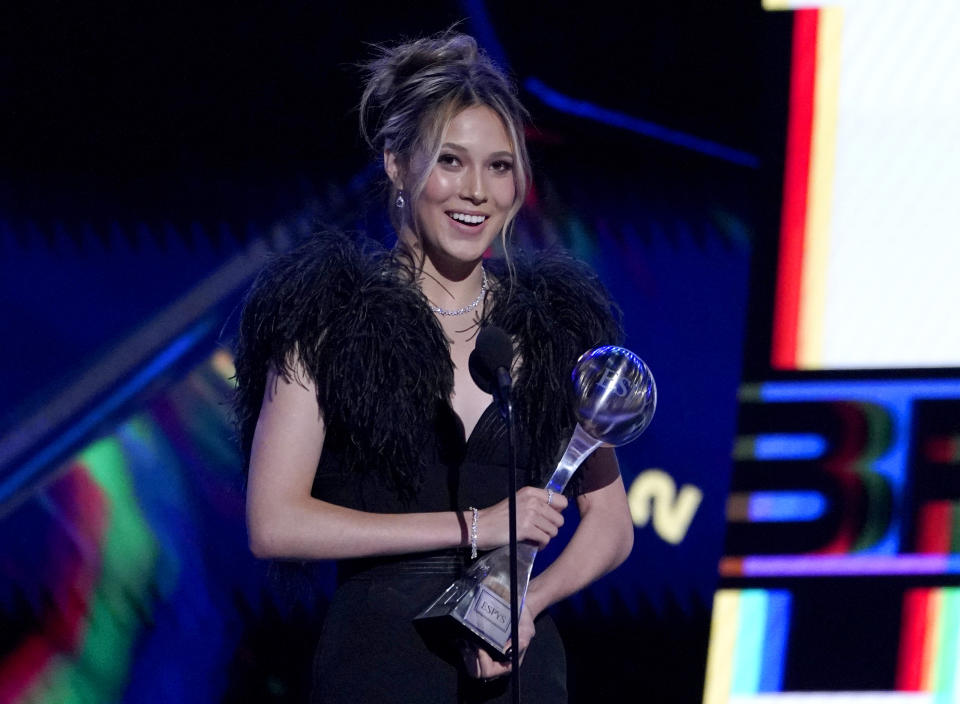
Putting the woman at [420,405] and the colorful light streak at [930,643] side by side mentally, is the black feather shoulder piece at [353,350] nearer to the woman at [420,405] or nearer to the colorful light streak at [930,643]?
the woman at [420,405]

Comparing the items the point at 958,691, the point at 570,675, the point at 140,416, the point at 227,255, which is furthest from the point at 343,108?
the point at 958,691

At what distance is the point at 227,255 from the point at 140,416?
403mm

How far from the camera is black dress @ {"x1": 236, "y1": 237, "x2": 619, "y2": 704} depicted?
1.49m

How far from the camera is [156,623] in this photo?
241 cm

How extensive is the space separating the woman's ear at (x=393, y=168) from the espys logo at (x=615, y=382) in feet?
1.62

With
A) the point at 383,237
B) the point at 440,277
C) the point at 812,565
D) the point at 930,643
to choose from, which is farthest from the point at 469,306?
the point at 930,643

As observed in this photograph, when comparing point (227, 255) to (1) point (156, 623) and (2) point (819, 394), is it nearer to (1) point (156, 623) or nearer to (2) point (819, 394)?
(1) point (156, 623)

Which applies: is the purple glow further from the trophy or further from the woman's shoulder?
the trophy

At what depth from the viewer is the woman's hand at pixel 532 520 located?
1.40 meters

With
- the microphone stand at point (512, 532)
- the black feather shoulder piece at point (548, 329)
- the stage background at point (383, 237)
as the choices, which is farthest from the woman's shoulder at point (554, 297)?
the stage background at point (383, 237)

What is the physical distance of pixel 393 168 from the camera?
173 centimetres

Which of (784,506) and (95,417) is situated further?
(784,506)

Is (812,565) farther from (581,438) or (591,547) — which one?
(581,438)

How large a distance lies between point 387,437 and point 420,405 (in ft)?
0.26
